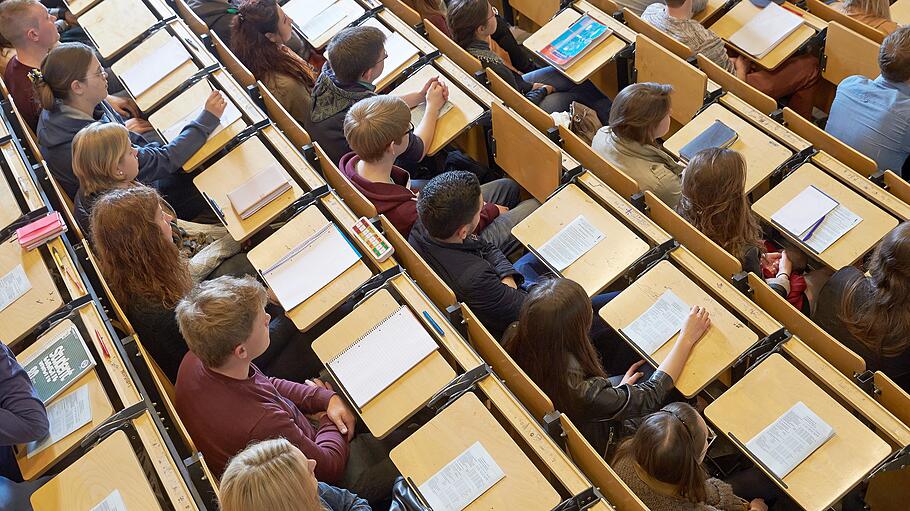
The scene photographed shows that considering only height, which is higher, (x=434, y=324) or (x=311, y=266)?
(x=311, y=266)

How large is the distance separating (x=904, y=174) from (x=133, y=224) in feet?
11.6

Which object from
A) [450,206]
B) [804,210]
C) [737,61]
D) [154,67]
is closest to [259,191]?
[450,206]

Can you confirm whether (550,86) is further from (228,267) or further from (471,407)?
(471,407)

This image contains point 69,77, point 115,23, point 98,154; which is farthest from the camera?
point 115,23

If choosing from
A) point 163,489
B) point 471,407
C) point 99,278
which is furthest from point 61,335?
point 471,407

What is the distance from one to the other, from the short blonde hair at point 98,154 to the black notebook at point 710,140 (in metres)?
2.48

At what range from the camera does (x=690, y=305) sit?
299 cm

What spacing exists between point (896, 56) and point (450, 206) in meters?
2.13

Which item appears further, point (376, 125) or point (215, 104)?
point (215, 104)

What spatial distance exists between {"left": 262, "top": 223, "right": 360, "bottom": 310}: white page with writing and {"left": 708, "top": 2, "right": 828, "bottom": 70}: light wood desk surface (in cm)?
254

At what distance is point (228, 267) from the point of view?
12.0ft

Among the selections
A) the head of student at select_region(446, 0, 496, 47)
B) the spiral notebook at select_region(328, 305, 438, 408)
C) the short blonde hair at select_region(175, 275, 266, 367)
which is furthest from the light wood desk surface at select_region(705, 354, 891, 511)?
the head of student at select_region(446, 0, 496, 47)

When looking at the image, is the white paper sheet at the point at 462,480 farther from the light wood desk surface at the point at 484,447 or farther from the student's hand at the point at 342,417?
the student's hand at the point at 342,417

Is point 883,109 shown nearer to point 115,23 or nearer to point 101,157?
point 101,157
